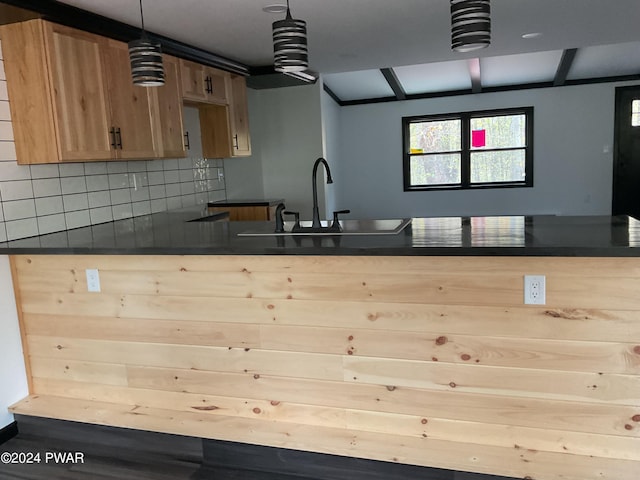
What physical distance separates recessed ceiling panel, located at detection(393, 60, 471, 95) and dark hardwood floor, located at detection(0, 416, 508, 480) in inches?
225

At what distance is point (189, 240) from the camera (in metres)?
2.52

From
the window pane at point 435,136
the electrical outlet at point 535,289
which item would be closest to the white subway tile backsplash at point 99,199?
the electrical outlet at point 535,289

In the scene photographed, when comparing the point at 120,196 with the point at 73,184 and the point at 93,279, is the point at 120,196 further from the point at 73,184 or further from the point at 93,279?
the point at 93,279

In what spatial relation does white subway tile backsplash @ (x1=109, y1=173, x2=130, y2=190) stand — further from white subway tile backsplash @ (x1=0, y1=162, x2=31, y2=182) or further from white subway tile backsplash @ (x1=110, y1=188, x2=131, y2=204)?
white subway tile backsplash @ (x1=0, y1=162, x2=31, y2=182)

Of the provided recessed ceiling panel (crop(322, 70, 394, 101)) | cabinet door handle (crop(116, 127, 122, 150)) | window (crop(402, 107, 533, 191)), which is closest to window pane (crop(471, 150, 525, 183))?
window (crop(402, 107, 533, 191))

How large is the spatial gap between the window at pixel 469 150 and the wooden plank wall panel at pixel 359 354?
663 centimetres

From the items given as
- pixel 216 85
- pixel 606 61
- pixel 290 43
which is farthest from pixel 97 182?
pixel 606 61

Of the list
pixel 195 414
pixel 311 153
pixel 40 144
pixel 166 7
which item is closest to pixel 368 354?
pixel 195 414

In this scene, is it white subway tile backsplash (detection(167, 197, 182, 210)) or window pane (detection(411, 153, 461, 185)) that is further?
window pane (detection(411, 153, 461, 185))

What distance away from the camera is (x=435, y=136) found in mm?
8430

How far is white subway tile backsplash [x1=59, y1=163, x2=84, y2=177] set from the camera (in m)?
3.21

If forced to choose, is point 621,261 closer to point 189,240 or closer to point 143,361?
point 189,240

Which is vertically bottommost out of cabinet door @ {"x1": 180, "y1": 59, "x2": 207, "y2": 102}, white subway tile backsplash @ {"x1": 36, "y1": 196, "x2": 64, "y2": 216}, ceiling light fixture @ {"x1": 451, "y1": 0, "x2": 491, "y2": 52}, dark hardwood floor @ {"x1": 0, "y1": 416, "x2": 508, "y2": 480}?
dark hardwood floor @ {"x1": 0, "y1": 416, "x2": 508, "y2": 480}

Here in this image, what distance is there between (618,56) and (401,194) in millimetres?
3541
